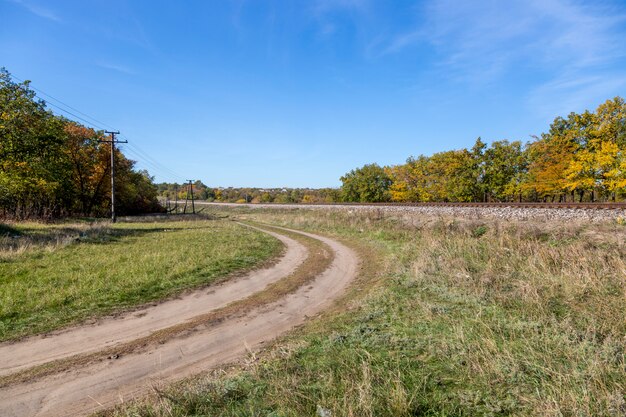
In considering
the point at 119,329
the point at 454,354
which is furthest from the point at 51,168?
the point at 454,354

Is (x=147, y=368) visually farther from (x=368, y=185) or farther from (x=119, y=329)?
(x=368, y=185)

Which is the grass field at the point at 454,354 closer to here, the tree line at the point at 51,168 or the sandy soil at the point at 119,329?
the sandy soil at the point at 119,329

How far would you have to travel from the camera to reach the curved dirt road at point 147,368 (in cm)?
466

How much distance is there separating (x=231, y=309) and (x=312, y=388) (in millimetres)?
4929

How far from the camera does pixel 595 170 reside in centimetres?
3238

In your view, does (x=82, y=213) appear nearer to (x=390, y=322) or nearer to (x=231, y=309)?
(x=231, y=309)

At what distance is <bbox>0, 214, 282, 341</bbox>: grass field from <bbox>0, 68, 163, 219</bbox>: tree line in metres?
5.66

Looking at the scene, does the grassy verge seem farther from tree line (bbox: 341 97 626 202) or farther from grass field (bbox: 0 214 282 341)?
tree line (bbox: 341 97 626 202)

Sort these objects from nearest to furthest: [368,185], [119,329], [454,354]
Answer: [454,354]
[119,329]
[368,185]

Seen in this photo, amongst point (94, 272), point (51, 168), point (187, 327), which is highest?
point (51, 168)

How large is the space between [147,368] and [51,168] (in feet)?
82.5

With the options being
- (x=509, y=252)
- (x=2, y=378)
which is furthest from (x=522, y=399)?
(x=509, y=252)

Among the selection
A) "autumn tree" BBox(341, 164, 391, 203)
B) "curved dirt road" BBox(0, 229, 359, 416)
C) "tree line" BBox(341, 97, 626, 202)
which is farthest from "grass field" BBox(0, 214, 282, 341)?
"autumn tree" BBox(341, 164, 391, 203)

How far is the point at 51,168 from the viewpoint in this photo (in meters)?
23.2
